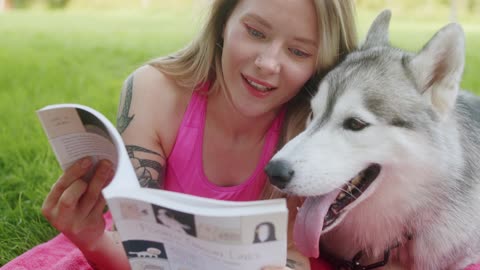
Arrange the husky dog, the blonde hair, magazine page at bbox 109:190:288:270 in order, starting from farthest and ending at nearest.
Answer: the blonde hair, the husky dog, magazine page at bbox 109:190:288:270

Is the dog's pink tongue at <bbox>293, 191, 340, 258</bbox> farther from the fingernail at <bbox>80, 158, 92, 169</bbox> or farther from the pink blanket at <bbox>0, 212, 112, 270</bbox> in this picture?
the pink blanket at <bbox>0, 212, 112, 270</bbox>

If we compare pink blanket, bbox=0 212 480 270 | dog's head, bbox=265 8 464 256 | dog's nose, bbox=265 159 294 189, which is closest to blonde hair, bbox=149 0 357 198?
dog's head, bbox=265 8 464 256

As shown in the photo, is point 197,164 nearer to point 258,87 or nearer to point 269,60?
point 258,87

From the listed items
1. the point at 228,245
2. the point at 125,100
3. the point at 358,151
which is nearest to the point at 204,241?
the point at 228,245

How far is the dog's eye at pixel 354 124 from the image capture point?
179 cm

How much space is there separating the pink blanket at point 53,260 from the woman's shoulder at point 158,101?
558mm

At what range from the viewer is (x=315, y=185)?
66.3 inches

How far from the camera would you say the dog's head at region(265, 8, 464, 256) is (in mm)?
1704

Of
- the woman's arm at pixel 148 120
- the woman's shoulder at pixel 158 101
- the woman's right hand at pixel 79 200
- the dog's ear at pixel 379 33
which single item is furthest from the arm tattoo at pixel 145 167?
the dog's ear at pixel 379 33

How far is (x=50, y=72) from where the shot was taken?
4.88 metres

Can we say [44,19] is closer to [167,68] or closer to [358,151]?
[167,68]

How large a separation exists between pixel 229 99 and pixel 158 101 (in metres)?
0.29

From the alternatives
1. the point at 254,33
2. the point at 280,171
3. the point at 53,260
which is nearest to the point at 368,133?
the point at 280,171

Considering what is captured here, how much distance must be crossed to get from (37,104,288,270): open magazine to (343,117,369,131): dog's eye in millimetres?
605
